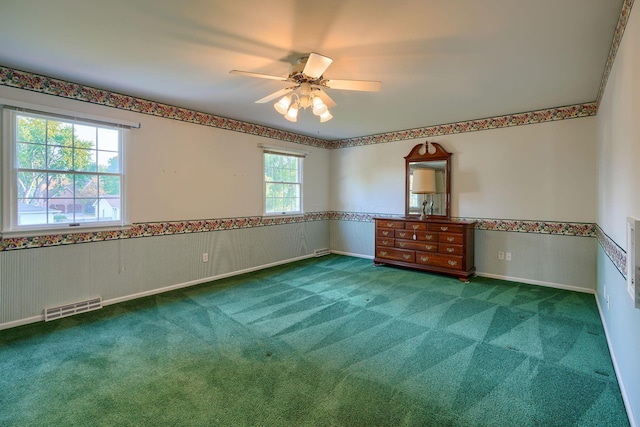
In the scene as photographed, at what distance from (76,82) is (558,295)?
19.9 ft

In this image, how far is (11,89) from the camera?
114 inches

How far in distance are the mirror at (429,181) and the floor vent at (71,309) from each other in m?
4.64

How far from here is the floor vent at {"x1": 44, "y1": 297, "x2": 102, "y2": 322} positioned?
3.12 metres

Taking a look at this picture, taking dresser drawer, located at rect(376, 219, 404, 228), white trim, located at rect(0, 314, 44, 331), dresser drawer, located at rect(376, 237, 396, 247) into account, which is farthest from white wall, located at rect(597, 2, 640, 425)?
white trim, located at rect(0, 314, 44, 331)

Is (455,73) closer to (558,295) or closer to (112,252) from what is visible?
(558,295)

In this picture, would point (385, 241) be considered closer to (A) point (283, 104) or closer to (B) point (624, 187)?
(A) point (283, 104)

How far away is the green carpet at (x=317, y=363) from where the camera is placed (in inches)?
71.1

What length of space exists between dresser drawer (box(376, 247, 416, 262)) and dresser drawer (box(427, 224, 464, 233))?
0.53 meters

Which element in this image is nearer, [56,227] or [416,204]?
[56,227]

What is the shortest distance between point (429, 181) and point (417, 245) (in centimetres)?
108

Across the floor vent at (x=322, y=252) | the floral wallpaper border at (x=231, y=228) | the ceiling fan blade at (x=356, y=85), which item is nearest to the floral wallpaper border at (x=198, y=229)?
the floral wallpaper border at (x=231, y=228)

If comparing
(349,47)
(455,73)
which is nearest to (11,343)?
(349,47)

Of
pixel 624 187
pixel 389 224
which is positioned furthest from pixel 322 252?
pixel 624 187

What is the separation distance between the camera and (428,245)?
4805mm
